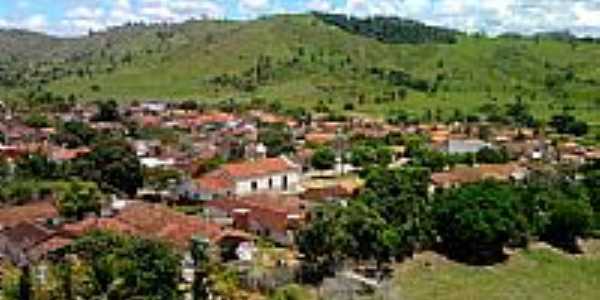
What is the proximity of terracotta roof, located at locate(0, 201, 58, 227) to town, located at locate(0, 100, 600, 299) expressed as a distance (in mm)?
126

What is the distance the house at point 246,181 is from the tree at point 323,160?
7.07 meters

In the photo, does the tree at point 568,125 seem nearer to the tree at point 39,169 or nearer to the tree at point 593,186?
the tree at point 593,186

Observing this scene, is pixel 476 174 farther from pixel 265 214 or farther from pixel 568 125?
pixel 568 125

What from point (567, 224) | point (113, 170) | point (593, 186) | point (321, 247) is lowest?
point (567, 224)

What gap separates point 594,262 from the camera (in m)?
57.1

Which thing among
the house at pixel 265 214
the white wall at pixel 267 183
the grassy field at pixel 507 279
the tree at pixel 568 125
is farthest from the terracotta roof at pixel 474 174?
the tree at pixel 568 125

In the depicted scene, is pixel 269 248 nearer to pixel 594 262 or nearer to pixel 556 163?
pixel 594 262

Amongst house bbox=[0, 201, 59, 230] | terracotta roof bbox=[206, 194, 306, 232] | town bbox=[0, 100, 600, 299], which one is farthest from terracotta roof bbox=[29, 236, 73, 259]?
terracotta roof bbox=[206, 194, 306, 232]

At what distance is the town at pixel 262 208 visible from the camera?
136 feet

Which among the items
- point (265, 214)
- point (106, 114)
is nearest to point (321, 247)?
point (265, 214)

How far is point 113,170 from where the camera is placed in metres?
69.3

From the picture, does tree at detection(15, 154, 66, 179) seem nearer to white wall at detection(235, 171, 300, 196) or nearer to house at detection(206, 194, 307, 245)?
house at detection(206, 194, 307, 245)

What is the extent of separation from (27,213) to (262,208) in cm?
1429

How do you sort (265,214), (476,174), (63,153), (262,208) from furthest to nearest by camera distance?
(63,153) < (476,174) < (262,208) < (265,214)
